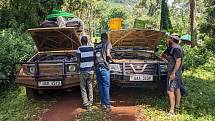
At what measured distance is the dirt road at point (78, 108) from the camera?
29.9 ft

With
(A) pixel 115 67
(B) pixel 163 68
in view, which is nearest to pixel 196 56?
(B) pixel 163 68

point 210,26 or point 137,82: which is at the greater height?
point 210,26

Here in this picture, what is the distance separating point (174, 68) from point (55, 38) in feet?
13.9

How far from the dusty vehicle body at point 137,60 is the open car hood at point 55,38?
118 cm

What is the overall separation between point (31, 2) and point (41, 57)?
26.3 feet

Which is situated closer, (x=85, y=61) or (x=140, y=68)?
(x=85, y=61)

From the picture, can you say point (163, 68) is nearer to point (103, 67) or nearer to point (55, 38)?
point (103, 67)

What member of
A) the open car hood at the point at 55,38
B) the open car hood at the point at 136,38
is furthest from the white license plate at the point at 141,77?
the open car hood at the point at 55,38

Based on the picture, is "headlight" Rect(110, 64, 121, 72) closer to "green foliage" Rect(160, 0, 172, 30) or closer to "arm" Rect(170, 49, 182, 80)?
"arm" Rect(170, 49, 182, 80)

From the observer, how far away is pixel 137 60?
11.8 meters

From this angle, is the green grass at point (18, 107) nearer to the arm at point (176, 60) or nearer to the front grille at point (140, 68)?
the front grille at point (140, 68)

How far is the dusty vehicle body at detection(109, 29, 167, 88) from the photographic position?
1011cm

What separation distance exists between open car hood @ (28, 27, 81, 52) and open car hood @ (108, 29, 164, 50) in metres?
1.15

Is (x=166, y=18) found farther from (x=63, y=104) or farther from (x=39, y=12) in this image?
(x=63, y=104)
